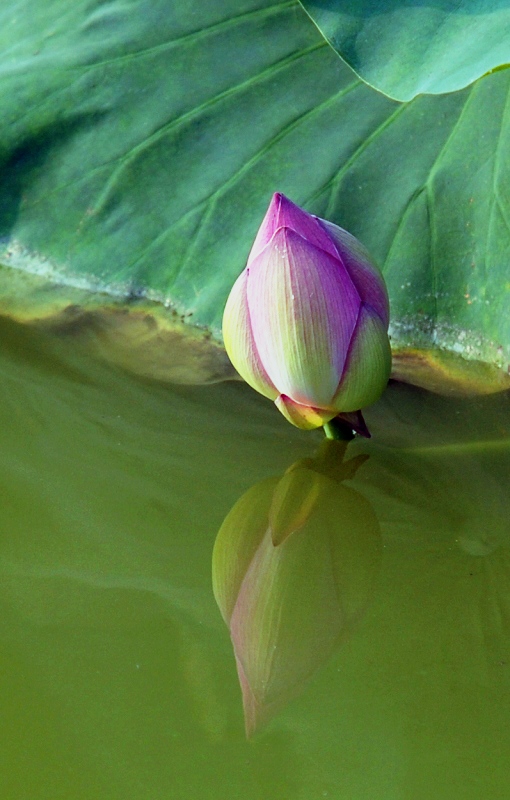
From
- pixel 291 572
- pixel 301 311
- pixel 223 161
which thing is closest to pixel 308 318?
pixel 301 311

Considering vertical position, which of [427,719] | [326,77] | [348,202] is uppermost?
[326,77]

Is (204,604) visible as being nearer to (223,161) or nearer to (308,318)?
(308,318)

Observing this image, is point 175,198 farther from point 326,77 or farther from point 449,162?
point 449,162

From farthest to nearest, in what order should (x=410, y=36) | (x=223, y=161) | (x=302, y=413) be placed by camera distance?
1. (x=223, y=161)
2. (x=302, y=413)
3. (x=410, y=36)

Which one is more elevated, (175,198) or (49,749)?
(175,198)

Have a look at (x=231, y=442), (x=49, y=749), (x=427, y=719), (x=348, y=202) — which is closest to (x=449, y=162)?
(x=348, y=202)

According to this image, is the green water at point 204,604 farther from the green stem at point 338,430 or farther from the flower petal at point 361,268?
the flower petal at point 361,268

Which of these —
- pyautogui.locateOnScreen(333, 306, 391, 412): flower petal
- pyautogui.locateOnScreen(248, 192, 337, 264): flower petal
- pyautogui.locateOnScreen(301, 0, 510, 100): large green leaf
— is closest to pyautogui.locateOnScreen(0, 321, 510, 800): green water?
pyautogui.locateOnScreen(333, 306, 391, 412): flower petal
